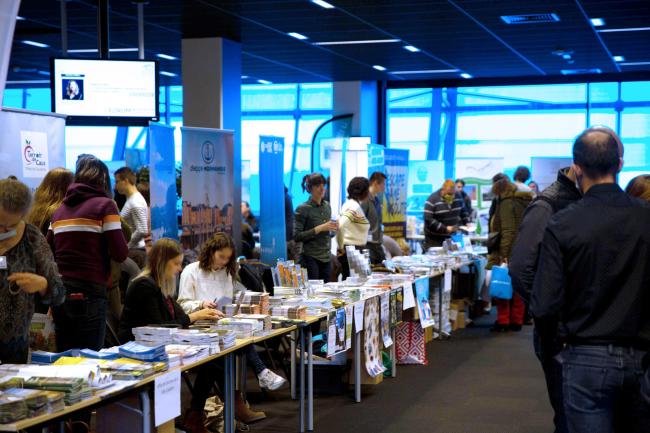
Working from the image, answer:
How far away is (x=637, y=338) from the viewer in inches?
112

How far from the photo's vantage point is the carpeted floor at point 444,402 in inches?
233

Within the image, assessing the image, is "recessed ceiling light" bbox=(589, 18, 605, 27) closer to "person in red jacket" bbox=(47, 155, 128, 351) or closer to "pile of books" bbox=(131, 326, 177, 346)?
"person in red jacket" bbox=(47, 155, 128, 351)

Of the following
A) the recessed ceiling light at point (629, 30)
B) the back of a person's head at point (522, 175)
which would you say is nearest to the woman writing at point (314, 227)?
the back of a person's head at point (522, 175)

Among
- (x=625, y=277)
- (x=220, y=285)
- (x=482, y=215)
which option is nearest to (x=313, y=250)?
(x=220, y=285)

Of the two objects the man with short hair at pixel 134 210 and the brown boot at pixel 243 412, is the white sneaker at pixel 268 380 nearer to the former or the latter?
the brown boot at pixel 243 412

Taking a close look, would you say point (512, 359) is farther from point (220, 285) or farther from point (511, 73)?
point (511, 73)

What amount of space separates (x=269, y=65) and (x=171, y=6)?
15.5 ft

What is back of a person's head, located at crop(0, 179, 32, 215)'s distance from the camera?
A: 372 cm

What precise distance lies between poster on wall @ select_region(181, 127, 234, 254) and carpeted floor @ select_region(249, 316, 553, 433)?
6.65 feet

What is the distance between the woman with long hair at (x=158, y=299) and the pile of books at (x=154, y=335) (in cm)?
44

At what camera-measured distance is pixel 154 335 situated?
443cm

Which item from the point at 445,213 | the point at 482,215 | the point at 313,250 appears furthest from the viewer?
the point at 482,215

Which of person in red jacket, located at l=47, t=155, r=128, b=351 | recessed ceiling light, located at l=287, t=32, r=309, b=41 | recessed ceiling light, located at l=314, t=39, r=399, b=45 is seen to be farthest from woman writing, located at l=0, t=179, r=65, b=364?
recessed ceiling light, located at l=314, t=39, r=399, b=45

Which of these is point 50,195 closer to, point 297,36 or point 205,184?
point 205,184
